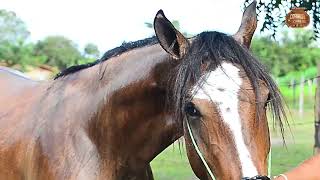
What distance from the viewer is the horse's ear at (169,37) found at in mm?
2479

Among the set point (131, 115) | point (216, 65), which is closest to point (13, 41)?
point (131, 115)

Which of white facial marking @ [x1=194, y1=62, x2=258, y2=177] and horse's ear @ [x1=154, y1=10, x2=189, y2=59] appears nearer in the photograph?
white facial marking @ [x1=194, y1=62, x2=258, y2=177]

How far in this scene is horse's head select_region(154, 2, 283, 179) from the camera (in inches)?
86.0

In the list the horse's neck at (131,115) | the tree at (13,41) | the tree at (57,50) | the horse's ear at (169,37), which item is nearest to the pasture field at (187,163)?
the horse's neck at (131,115)

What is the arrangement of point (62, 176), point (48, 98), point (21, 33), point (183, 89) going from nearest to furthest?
point (183, 89), point (62, 176), point (48, 98), point (21, 33)

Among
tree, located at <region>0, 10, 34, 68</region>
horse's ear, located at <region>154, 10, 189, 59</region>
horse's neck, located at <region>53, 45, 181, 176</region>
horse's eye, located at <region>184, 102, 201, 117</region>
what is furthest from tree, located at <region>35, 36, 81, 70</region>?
horse's eye, located at <region>184, 102, 201, 117</region>

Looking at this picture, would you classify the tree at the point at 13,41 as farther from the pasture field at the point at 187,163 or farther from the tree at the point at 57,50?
the pasture field at the point at 187,163

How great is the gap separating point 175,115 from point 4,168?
3.49 feet

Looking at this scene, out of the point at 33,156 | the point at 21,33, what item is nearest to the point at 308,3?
the point at 33,156

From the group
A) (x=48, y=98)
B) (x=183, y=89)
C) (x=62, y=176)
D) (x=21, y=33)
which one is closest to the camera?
(x=183, y=89)

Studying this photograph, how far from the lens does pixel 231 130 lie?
220 cm

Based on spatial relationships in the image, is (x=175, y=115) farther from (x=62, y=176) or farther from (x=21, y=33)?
(x=21, y=33)

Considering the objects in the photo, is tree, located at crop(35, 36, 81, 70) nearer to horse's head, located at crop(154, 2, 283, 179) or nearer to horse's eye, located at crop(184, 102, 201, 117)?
horse's head, located at crop(154, 2, 283, 179)

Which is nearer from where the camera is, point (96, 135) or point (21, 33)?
point (96, 135)
